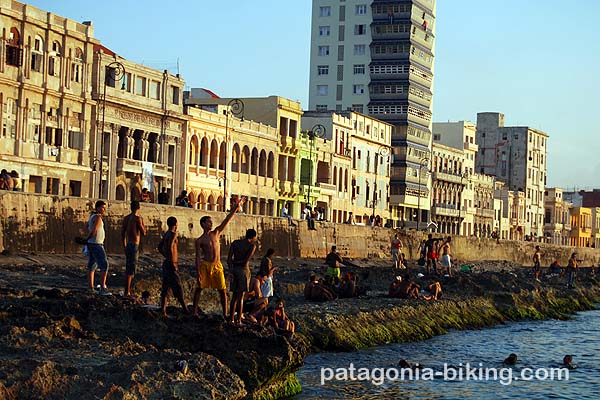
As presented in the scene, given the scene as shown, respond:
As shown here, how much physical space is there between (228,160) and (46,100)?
667 inches

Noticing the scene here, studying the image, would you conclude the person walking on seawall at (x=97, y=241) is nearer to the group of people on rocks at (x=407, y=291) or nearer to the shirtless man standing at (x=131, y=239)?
the shirtless man standing at (x=131, y=239)

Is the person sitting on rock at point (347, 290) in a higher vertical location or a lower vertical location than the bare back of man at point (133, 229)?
lower

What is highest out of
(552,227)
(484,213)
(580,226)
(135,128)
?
(135,128)

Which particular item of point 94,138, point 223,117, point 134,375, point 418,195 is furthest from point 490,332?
point 418,195

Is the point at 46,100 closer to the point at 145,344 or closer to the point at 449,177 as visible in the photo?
the point at 145,344

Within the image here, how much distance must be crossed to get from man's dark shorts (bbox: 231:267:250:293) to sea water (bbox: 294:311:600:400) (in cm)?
204

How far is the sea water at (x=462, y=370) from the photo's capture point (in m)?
20.0

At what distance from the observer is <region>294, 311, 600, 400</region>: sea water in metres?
20.0

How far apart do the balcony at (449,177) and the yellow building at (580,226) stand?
40.2 m

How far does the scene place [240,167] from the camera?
225 ft

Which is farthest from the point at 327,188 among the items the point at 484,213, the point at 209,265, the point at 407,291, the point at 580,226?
the point at 580,226

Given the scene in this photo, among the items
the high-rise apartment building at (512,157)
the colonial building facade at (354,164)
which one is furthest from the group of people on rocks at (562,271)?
the high-rise apartment building at (512,157)

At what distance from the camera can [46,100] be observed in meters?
50.9

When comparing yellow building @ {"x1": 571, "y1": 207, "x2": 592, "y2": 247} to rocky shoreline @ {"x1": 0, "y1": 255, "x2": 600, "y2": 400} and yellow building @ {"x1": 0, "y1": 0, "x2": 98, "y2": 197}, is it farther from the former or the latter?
rocky shoreline @ {"x1": 0, "y1": 255, "x2": 600, "y2": 400}
